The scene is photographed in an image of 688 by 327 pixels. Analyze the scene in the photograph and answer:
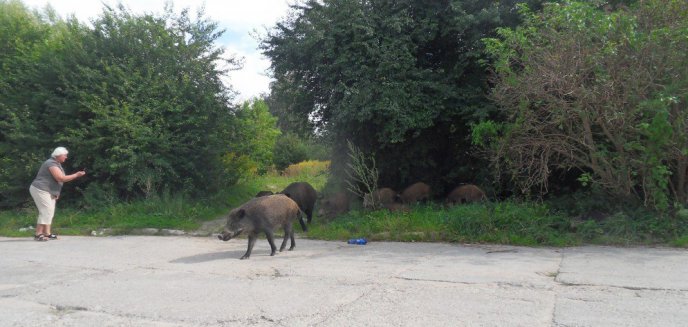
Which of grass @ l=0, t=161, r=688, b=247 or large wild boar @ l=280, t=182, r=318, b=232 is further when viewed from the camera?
large wild boar @ l=280, t=182, r=318, b=232

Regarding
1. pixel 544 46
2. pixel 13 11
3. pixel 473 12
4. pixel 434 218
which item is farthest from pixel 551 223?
pixel 13 11

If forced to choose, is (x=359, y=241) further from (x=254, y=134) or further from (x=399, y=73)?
(x=254, y=134)

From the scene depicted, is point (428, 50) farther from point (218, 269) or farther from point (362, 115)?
point (218, 269)

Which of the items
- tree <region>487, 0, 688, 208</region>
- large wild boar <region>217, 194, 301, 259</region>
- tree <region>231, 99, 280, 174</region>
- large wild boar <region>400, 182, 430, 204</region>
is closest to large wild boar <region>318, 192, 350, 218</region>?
large wild boar <region>400, 182, 430, 204</region>

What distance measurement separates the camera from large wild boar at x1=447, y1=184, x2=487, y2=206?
13.1 metres

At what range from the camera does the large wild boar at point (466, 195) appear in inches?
517

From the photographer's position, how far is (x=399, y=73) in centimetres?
1300

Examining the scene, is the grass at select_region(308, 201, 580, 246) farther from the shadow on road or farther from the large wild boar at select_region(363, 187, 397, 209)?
the shadow on road

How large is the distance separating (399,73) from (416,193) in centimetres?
336

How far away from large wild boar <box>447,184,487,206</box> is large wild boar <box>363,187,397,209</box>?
5.00 feet

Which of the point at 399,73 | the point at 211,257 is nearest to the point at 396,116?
the point at 399,73

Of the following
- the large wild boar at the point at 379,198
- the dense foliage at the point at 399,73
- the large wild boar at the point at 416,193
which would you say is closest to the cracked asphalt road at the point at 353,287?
the large wild boar at the point at 379,198

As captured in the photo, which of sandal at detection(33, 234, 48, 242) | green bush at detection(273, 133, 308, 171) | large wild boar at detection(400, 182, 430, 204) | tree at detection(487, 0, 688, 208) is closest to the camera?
tree at detection(487, 0, 688, 208)

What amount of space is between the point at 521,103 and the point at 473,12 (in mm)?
4179
